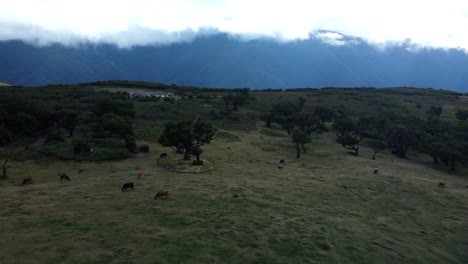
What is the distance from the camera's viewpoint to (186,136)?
5931 cm

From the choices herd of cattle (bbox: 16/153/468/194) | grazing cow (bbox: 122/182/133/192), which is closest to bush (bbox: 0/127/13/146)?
herd of cattle (bbox: 16/153/468/194)

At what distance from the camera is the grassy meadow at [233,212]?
92.1 ft

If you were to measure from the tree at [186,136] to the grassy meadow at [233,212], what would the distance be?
9.68ft

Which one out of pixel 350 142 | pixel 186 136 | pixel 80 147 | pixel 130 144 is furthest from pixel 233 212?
pixel 350 142

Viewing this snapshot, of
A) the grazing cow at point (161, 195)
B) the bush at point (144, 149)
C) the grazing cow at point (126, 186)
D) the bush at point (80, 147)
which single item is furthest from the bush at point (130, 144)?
the grazing cow at point (161, 195)

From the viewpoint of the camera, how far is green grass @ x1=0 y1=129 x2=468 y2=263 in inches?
1097

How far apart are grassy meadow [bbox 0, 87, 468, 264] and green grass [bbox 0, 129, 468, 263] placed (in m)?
0.13

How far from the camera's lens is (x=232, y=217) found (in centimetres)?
3531

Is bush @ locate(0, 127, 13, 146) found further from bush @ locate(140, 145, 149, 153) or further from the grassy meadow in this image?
bush @ locate(140, 145, 149, 153)

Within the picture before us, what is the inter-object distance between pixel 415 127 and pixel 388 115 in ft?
67.9

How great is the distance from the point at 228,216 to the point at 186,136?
84.5 ft

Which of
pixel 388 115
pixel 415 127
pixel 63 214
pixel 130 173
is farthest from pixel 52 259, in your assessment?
pixel 388 115

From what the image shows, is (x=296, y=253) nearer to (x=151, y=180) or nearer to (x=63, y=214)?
(x=63, y=214)

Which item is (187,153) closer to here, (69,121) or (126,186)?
(126,186)
